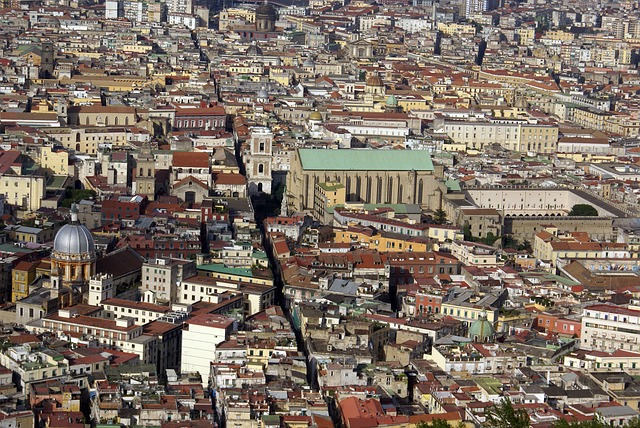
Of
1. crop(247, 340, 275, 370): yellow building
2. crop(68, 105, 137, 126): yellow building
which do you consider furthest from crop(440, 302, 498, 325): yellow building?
crop(68, 105, 137, 126): yellow building

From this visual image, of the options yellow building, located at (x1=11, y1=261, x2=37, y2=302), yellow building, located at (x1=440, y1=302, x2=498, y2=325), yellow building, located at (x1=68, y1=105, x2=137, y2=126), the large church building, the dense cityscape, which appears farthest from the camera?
yellow building, located at (x1=68, y1=105, x2=137, y2=126)

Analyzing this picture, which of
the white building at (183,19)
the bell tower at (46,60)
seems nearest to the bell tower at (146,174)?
the bell tower at (46,60)

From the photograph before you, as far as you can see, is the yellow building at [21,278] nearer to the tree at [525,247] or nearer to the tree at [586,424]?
the tree at [586,424]

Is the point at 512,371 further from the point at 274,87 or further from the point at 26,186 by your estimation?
the point at 274,87

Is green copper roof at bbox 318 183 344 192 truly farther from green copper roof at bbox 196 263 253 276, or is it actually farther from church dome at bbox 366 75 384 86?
church dome at bbox 366 75 384 86

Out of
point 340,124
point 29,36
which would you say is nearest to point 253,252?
point 340,124

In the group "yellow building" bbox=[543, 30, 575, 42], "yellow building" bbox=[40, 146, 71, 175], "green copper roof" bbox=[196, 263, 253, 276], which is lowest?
"green copper roof" bbox=[196, 263, 253, 276]
